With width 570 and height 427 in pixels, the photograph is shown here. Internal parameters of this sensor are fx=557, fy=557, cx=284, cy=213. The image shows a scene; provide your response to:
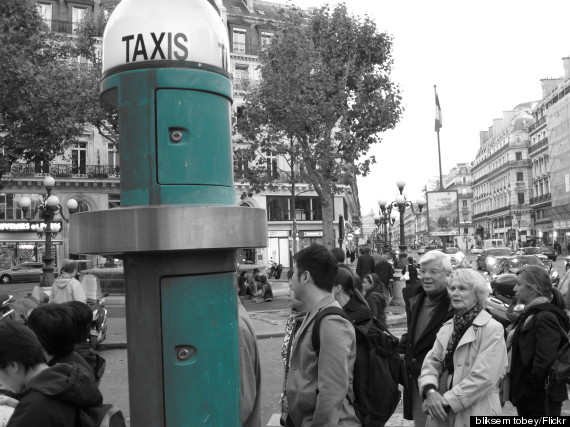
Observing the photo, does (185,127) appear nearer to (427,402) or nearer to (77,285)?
(427,402)

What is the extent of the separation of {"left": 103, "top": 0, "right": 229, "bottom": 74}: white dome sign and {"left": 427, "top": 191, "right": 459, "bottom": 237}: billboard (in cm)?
2348

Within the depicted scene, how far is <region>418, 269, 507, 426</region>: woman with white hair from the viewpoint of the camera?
330cm

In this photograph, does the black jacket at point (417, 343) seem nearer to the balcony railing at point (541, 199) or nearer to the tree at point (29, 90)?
the tree at point (29, 90)

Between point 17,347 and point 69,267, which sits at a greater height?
point 69,267

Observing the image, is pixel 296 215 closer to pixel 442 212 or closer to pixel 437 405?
pixel 442 212

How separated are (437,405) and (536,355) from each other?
1071mm

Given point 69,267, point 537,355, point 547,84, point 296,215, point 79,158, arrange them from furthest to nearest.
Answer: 1. point 547,84
2. point 296,215
3. point 79,158
4. point 69,267
5. point 537,355

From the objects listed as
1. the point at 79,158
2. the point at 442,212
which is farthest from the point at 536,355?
the point at 79,158

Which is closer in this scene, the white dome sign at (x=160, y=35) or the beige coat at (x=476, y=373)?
the white dome sign at (x=160, y=35)

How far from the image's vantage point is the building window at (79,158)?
40000mm

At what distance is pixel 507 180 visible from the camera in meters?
84.8

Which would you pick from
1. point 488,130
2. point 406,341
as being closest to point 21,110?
point 406,341

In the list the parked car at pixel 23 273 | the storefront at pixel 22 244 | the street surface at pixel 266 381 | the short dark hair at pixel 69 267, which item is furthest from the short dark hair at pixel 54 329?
the storefront at pixel 22 244

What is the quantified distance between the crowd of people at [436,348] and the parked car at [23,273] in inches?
1260
